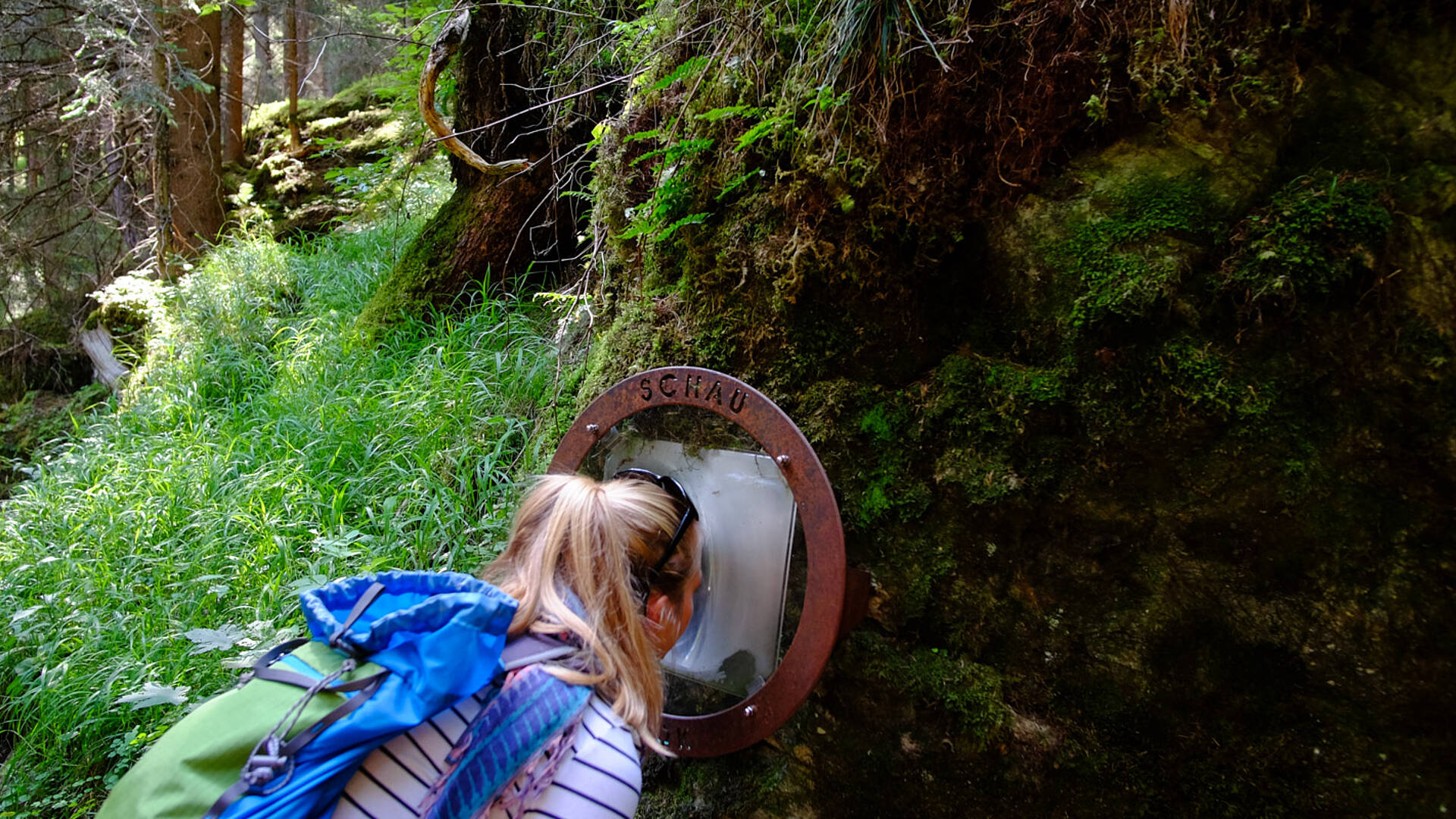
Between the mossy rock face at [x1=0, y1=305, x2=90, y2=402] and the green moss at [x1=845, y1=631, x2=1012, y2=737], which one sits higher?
the green moss at [x1=845, y1=631, x2=1012, y2=737]

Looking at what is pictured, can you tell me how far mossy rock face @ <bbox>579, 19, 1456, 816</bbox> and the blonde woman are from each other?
493mm

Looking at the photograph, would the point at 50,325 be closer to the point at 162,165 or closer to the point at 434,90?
the point at 162,165

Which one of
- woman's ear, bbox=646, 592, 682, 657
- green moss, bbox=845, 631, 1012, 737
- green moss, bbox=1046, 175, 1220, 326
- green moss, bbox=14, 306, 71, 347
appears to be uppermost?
green moss, bbox=1046, 175, 1220, 326

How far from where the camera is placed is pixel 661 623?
157 centimetres

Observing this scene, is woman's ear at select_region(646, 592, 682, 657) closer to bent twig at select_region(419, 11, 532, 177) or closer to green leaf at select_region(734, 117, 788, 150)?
green leaf at select_region(734, 117, 788, 150)

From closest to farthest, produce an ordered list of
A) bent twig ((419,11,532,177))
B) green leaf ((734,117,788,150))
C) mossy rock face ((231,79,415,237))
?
green leaf ((734,117,788,150)) < bent twig ((419,11,532,177)) < mossy rock face ((231,79,415,237))

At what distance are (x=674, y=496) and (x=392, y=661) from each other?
725 mm

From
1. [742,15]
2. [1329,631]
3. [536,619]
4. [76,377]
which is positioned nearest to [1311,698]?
[1329,631]

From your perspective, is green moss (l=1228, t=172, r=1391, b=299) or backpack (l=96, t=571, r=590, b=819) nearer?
backpack (l=96, t=571, r=590, b=819)

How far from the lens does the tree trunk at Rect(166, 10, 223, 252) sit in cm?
710

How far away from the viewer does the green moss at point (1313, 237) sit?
1.31 meters

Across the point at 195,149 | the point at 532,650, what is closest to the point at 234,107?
the point at 195,149

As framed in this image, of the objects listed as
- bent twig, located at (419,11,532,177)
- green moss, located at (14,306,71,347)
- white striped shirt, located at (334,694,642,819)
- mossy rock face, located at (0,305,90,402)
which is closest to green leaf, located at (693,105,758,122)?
white striped shirt, located at (334,694,642,819)

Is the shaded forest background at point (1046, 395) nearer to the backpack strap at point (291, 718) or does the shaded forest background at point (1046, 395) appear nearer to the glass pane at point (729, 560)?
the glass pane at point (729, 560)
